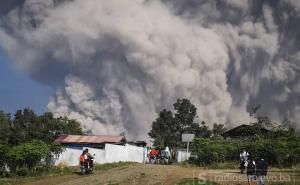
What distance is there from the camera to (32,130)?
95500 millimetres

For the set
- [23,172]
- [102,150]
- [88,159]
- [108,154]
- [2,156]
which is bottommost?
[23,172]

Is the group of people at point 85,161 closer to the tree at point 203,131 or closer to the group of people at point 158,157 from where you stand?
the group of people at point 158,157

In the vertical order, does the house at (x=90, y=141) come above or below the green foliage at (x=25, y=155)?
above

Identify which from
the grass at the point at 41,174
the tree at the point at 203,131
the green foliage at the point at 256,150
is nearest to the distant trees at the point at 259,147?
the green foliage at the point at 256,150

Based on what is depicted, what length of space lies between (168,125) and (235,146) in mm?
62402

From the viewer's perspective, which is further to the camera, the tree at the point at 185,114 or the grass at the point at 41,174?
the tree at the point at 185,114

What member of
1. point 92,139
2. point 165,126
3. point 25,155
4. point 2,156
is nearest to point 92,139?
point 92,139

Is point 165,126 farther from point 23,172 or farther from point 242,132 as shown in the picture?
point 23,172

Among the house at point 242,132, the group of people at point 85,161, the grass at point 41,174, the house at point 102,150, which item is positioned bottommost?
the grass at point 41,174

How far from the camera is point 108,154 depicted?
48.2 m

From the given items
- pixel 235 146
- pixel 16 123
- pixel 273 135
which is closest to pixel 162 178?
pixel 235 146

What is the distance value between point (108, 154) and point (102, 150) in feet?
2.67

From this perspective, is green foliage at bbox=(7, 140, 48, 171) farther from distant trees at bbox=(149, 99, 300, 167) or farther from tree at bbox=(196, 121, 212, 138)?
tree at bbox=(196, 121, 212, 138)

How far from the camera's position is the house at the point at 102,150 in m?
42.6
